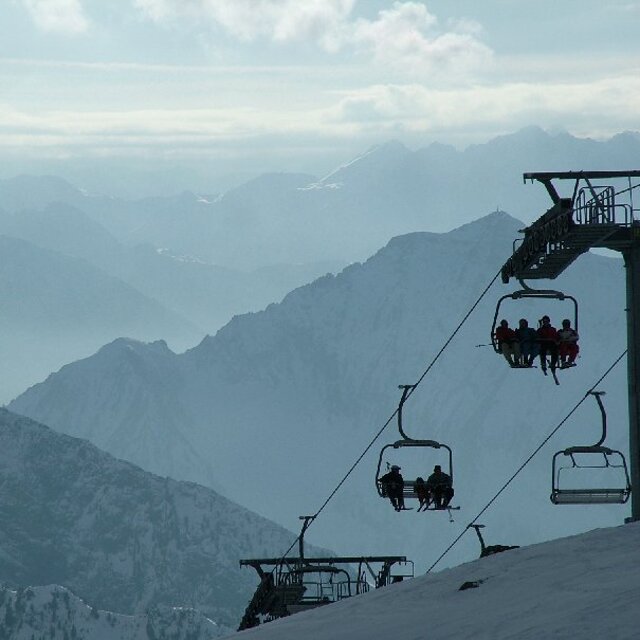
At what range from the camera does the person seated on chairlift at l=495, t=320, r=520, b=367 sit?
118 feet

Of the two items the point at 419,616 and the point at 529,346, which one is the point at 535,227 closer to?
the point at 529,346

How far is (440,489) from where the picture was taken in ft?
132

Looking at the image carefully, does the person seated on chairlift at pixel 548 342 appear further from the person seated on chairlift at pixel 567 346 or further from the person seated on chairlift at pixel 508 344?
the person seated on chairlift at pixel 508 344

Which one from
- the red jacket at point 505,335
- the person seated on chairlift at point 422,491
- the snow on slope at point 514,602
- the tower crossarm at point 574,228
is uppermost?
the tower crossarm at point 574,228

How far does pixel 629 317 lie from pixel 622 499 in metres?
4.78

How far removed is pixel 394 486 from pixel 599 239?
11.9 meters

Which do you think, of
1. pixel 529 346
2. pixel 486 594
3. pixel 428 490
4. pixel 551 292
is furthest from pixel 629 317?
pixel 428 490

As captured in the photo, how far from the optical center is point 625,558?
26.5 meters

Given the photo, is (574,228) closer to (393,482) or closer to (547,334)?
(547,334)

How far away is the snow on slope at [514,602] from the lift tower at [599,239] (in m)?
2.56

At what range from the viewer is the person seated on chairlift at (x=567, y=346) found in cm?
3550

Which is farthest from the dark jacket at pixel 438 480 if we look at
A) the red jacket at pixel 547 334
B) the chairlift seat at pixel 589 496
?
the chairlift seat at pixel 589 496

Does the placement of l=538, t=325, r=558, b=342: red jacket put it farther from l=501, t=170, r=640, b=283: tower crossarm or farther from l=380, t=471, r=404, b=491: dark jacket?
l=380, t=471, r=404, b=491: dark jacket

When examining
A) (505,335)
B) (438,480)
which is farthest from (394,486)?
(505,335)
